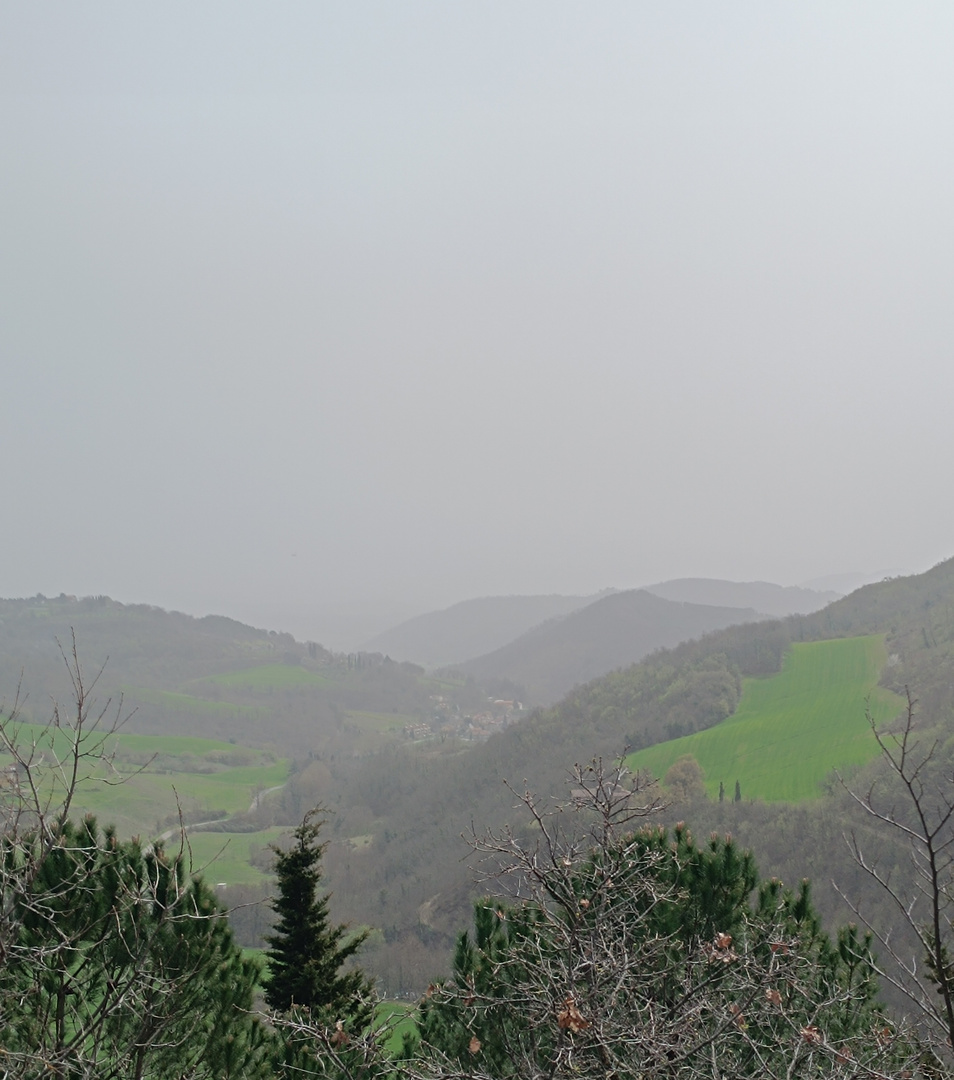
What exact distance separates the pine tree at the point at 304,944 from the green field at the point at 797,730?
150 feet

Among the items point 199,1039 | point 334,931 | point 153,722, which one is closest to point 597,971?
point 199,1039

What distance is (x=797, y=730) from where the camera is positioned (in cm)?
7694

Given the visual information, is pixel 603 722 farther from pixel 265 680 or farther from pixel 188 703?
pixel 265 680

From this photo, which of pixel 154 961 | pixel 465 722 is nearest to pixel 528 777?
pixel 154 961

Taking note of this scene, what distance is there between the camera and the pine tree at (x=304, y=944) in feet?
38.8

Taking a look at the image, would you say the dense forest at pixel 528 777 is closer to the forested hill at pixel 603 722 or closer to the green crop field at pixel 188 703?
the forested hill at pixel 603 722

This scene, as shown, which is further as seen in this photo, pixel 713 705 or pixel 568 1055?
pixel 713 705

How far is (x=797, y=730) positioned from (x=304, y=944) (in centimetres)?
7399

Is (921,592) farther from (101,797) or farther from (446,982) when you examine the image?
(446,982)

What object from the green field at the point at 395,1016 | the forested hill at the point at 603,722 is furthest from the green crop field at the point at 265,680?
the green field at the point at 395,1016

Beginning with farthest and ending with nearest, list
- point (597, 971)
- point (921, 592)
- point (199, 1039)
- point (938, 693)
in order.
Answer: point (921, 592) → point (938, 693) → point (199, 1039) → point (597, 971)

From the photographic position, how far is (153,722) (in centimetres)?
15212

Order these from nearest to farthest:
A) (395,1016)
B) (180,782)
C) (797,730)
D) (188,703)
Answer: (395,1016), (797,730), (180,782), (188,703)

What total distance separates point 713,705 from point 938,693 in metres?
27.4
